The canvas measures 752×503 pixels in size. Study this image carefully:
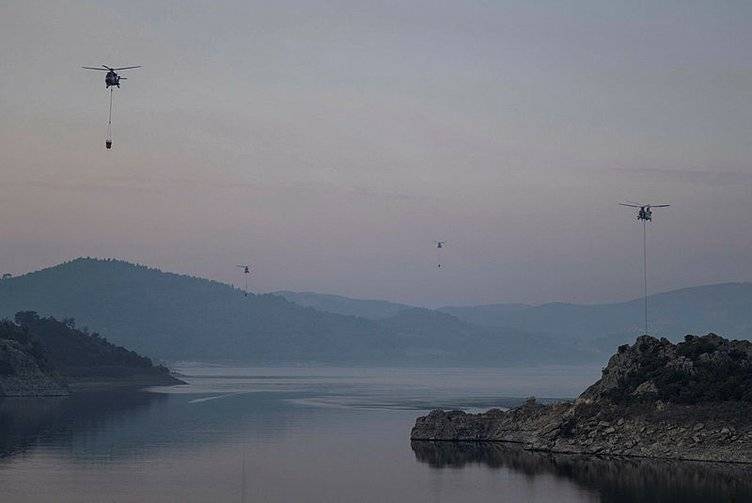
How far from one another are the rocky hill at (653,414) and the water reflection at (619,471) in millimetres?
1844

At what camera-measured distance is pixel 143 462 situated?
3167 inches

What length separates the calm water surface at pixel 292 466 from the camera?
64125 millimetres

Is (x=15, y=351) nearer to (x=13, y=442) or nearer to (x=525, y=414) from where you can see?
(x=13, y=442)

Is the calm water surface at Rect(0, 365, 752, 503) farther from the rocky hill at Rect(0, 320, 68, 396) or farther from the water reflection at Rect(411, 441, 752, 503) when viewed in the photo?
the rocky hill at Rect(0, 320, 68, 396)

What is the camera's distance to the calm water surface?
64125mm

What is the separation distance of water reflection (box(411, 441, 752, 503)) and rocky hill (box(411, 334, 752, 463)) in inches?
72.6

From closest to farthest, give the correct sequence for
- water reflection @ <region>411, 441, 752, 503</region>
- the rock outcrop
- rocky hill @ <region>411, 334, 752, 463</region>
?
water reflection @ <region>411, 441, 752, 503</region>
rocky hill @ <region>411, 334, 752, 463</region>
the rock outcrop

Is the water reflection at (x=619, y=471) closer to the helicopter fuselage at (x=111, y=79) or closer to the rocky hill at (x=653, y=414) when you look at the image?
the rocky hill at (x=653, y=414)

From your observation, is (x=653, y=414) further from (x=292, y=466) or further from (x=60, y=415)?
(x=60, y=415)

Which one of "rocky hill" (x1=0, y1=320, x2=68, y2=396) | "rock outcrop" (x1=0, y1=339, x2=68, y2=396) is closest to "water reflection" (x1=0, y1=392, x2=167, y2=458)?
"rock outcrop" (x1=0, y1=339, x2=68, y2=396)

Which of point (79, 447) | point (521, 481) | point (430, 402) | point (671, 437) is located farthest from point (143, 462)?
point (430, 402)

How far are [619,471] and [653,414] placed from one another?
944 centimetres

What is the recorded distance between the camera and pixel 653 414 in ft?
261

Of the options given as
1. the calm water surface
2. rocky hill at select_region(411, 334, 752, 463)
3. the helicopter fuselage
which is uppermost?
the helicopter fuselage
